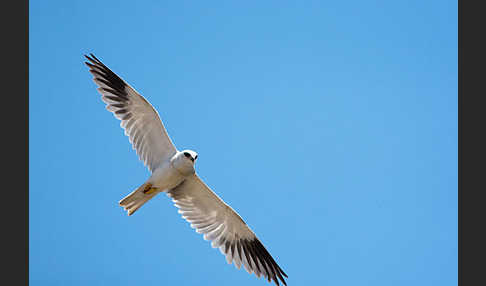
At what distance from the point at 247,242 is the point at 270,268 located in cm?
56

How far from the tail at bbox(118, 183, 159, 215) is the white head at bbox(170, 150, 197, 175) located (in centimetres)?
53

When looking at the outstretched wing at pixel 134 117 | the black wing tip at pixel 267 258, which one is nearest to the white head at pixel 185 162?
the outstretched wing at pixel 134 117

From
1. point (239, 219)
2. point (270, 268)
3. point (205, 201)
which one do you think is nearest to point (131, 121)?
point (205, 201)

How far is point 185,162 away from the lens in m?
7.27

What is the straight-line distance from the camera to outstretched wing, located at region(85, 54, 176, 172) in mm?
7770

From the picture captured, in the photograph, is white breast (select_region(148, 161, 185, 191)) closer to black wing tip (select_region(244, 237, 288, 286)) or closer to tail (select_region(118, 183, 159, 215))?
tail (select_region(118, 183, 159, 215))

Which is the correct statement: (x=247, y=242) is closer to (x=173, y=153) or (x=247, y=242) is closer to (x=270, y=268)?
(x=270, y=268)

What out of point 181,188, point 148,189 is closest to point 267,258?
point 181,188

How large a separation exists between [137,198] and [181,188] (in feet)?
2.50

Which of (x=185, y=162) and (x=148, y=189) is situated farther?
(x=148, y=189)

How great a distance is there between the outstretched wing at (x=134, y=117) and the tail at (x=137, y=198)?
53 cm

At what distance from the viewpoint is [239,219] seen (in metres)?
7.86

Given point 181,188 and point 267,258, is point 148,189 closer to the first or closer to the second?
point 181,188

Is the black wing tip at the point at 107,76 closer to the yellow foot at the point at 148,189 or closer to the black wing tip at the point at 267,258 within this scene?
the yellow foot at the point at 148,189
